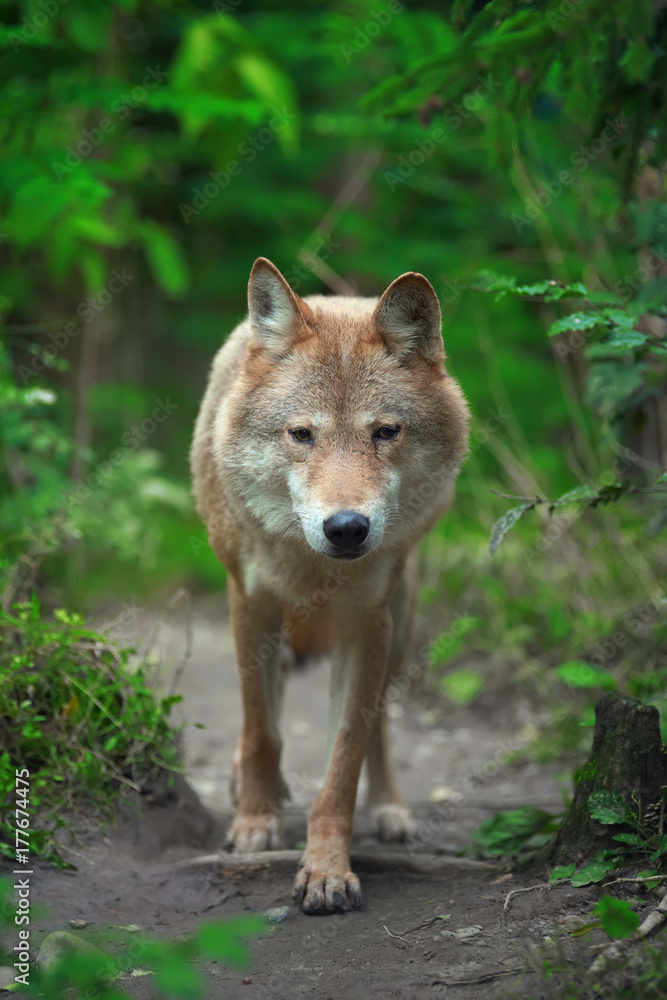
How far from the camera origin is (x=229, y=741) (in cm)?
533

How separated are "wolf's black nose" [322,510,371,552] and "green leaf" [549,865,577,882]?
1.24m

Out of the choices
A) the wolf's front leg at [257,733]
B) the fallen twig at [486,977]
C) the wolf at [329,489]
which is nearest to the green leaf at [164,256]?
the wolf at [329,489]

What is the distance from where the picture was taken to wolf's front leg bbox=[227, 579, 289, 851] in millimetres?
3689

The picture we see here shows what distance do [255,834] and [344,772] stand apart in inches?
24.0

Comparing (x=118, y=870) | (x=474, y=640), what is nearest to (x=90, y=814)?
(x=118, y=870)

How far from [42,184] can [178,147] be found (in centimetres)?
479

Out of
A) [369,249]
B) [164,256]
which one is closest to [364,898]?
[164,256]

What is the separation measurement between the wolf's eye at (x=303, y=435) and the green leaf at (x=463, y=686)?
3.17m

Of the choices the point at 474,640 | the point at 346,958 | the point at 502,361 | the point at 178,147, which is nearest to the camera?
the point at 346,958

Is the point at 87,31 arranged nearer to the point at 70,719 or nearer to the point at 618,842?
the point at 70,719

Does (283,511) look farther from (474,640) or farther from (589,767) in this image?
(474,640)

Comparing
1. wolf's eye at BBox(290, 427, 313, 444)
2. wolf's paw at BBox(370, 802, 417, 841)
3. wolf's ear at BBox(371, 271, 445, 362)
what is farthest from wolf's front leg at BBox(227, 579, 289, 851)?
wolf's ear at BBox(371, 271, 445, 362)

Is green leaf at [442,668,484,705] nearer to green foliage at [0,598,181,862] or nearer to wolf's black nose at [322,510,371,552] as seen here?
green foliage at [0,598,181,862]

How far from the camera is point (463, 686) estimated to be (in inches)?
229
